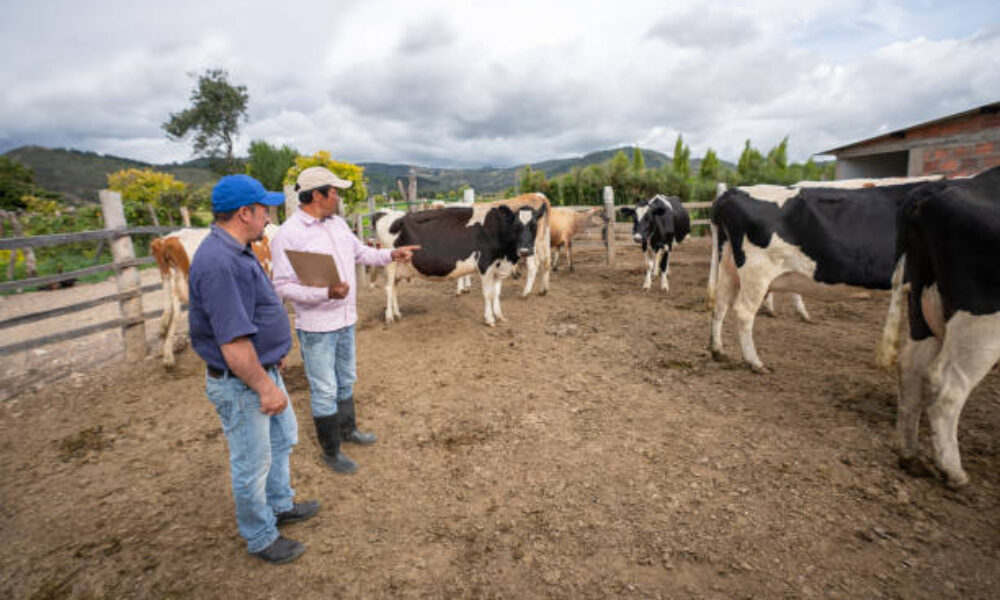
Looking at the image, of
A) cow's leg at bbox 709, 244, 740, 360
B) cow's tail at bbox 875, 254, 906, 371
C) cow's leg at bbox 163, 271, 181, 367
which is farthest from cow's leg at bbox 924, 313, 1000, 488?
cow's leg at bbox 163, 271, 181, 367

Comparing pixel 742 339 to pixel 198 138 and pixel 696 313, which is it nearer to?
pixel 696 313

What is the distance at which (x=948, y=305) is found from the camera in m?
2.81

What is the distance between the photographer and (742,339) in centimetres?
487

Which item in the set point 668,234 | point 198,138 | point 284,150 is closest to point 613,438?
point 668,234

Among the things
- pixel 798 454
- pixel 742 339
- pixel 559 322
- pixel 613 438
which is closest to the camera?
pixel 798 454

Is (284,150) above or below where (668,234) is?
above

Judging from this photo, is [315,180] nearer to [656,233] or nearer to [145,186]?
[656,233]

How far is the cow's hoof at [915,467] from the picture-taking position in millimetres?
2932

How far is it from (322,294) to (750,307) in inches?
167

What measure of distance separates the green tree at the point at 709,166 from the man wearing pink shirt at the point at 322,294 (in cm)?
2326

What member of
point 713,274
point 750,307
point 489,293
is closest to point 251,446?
point 750,307

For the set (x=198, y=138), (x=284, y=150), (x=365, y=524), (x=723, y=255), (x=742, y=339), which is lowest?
(x=365, y=524)

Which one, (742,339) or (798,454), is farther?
(742,339)

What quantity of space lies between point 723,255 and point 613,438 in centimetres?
284
